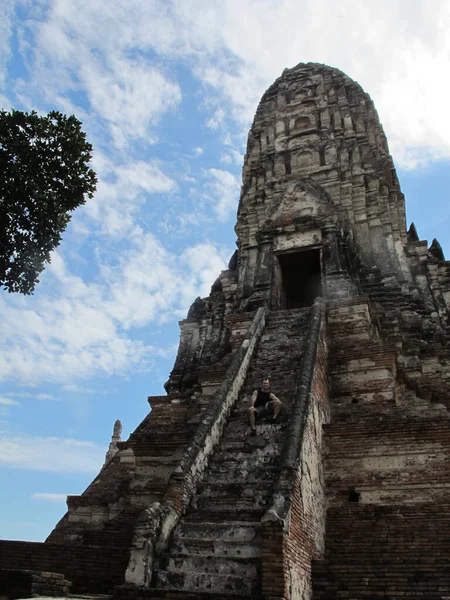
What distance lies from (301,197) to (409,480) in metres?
11.3

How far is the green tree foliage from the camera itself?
10.6 metres

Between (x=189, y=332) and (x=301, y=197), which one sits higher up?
(x=301, y=197)

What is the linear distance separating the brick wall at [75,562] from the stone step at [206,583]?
4.94 feet

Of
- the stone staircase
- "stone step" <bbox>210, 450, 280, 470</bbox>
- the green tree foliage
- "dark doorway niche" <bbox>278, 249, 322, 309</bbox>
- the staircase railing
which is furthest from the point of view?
"dark doorway niche" <bbox>278, 249, 322, 309</bbox>

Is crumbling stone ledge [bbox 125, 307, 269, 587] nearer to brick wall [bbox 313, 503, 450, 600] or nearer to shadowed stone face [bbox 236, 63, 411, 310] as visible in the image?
brick wall [bbox 313, 503, 450, 600]

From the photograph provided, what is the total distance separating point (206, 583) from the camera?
5.79 metres

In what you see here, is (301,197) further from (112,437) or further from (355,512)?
(112,437)

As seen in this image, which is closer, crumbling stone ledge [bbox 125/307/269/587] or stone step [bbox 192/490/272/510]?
crumbling stone ledge [bbox 125/307/269/587]

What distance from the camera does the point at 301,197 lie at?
1756 cm

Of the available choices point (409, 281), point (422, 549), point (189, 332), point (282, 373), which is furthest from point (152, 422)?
point (409, 281)

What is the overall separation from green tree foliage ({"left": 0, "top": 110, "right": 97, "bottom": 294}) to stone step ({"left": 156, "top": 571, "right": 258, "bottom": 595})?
7262 millimetres

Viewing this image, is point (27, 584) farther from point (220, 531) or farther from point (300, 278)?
point (300, 278)

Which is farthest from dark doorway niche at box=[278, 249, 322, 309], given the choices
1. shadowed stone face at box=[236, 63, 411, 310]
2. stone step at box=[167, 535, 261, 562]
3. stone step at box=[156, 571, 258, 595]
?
stone step at box=[156, 571, 258, 595]

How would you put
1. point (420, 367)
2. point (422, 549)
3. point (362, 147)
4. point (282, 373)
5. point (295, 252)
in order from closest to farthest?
point (422, 549)
point (282, 373)
point (420, 367)
point (295, 252)
point (362, 147)
